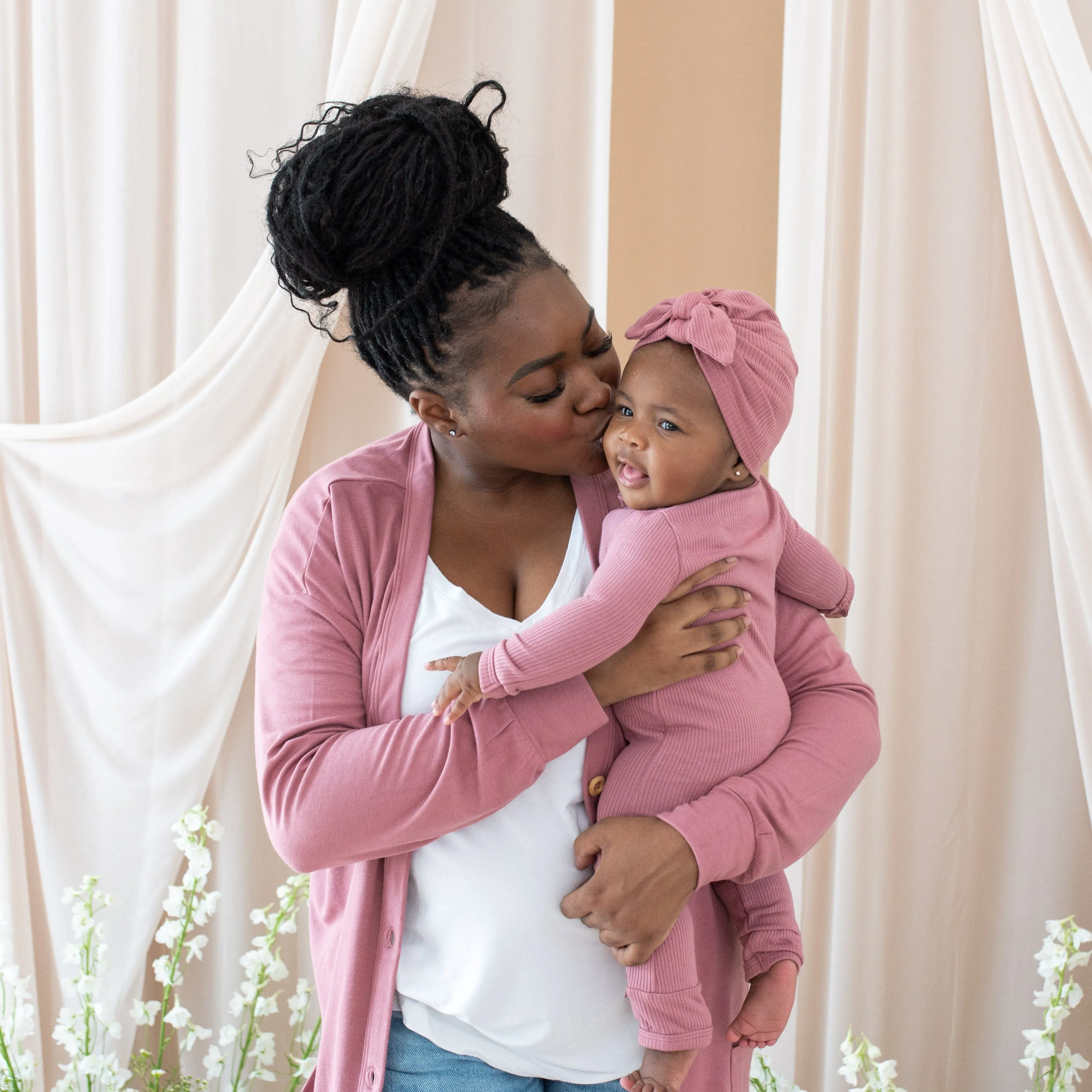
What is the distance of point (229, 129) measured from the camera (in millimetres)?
→ 1979

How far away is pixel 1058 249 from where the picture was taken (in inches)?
67.0

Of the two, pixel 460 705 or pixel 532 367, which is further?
pixel 532 367

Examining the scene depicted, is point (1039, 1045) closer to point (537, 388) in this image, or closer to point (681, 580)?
point (681, 580)

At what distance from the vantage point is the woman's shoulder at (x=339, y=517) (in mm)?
1253

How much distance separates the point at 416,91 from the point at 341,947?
1105 mm

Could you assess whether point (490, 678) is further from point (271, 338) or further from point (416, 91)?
point (271, 338)

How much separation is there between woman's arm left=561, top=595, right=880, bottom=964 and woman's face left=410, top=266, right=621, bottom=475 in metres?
0.42

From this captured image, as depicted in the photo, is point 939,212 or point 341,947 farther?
point 939,212

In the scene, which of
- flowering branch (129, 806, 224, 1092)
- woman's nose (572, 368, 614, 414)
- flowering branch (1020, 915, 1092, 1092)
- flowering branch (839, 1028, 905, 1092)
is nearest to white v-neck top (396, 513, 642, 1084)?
woman's nose (572, 368, 614, 414)

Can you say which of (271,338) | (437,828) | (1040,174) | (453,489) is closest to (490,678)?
(437,828)

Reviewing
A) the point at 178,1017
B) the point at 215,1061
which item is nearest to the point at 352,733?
the point at 178,1017

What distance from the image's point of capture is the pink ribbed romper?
3.72ft

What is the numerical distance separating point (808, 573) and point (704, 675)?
0.25m

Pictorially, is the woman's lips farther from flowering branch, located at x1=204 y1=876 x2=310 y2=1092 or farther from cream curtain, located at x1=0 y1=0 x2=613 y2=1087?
flowering branch, located at x1=204 y1=876 x2=310 y2=1092
